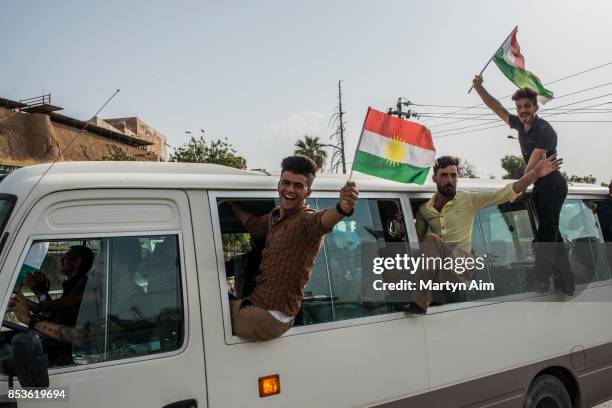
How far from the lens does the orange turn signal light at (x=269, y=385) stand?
9.91 ft

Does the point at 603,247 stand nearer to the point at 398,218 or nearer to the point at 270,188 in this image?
the point at 398,218

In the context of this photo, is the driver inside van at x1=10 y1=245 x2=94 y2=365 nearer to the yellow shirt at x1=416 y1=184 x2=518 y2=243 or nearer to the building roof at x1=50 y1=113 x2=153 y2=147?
the yellow shirt at x1=416 y1=184 x2=518 y2=243

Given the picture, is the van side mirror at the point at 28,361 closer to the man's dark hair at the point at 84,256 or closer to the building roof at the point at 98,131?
the man's dark hair at the point at 84,256

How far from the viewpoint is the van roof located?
273 cm

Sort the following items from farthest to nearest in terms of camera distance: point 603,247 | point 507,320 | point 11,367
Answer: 1. point 603,247
2. point 507,320
3. point 11,367

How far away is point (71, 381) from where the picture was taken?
252 cm

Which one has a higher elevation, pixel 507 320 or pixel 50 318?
pixel 50 318

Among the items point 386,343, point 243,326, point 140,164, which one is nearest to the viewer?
point 243,326

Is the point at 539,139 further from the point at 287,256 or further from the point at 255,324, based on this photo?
the point at 255,324

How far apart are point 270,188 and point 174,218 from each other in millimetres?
677

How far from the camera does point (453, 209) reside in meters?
4.23

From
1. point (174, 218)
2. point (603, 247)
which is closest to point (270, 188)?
point (174, 218)

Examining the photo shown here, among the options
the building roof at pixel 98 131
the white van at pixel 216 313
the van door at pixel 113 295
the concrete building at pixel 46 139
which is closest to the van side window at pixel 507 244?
the white van at pixel 216 313

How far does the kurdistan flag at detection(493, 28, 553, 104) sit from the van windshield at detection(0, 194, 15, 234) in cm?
456
